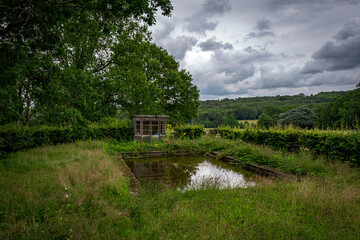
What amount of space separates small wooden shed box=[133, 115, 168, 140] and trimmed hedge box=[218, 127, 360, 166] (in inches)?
242

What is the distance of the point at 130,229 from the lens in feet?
10.00

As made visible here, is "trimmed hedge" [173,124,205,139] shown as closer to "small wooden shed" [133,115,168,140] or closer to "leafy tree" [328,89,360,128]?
"small wooden shed" [133,115,168,140]

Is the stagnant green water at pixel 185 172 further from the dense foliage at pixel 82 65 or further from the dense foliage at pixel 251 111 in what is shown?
the dense foliage at pixel 251 111

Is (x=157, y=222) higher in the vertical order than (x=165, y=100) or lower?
lower

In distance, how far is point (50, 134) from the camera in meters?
11.5

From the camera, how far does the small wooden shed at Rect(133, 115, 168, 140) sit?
1432 centimetres

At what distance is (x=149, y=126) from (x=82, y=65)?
25.0 ft

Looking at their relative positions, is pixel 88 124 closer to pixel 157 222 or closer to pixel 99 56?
pixel 99 56

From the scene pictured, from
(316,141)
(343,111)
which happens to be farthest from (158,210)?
(343,111)

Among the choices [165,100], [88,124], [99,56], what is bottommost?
[88,124]

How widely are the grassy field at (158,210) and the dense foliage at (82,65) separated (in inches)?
157

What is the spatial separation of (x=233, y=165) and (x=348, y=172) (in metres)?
4.12

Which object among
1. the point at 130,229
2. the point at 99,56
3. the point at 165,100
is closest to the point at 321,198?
the point at 130,229

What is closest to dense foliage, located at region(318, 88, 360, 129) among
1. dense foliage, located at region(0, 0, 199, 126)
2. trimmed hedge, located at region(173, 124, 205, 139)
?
dense foliage, located at region(0, 0, 199, 126)
